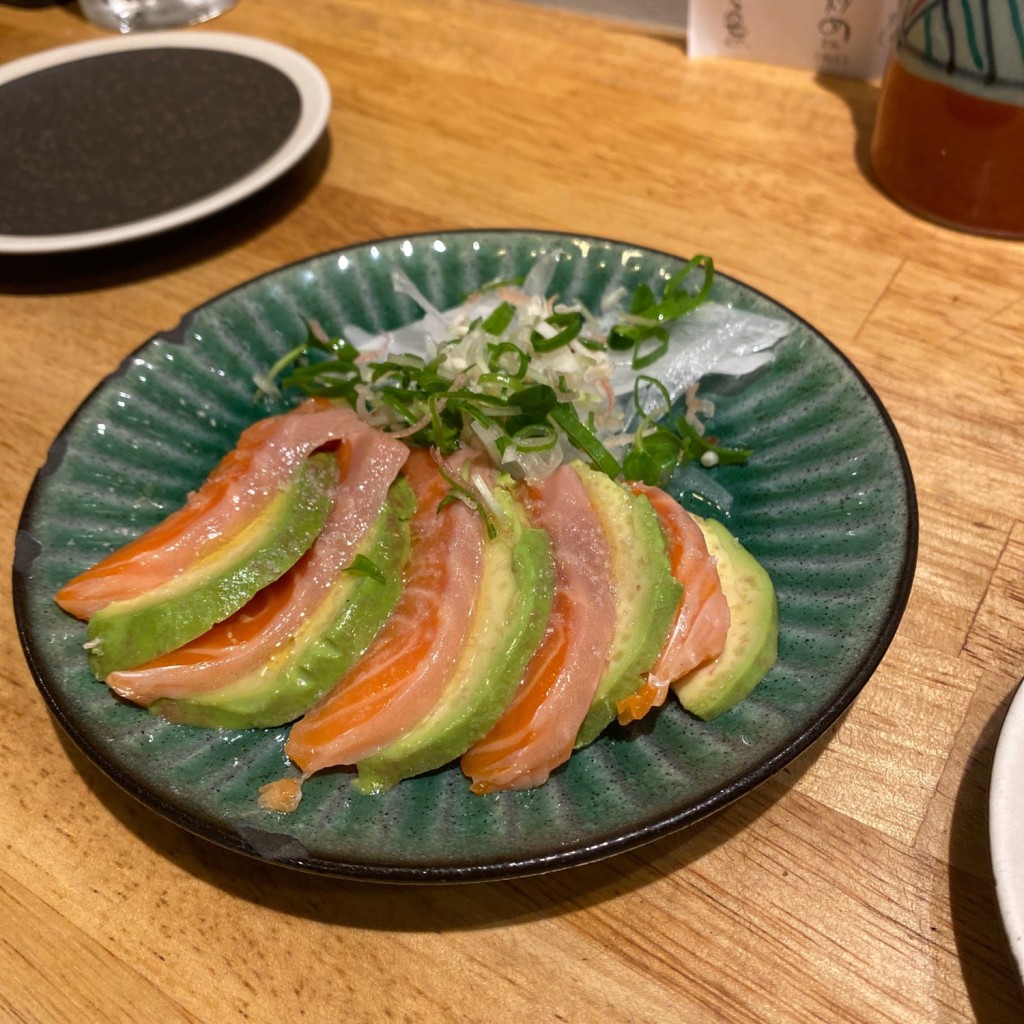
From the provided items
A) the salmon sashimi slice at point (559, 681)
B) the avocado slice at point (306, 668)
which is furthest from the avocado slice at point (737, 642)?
the avocado slice at point (306, 668)

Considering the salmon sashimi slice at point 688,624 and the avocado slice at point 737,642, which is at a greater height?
the salmon sashimi slice at point 688,624

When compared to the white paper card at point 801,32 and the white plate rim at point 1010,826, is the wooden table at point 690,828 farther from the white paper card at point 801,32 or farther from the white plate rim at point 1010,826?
the white paper card at point 801,32

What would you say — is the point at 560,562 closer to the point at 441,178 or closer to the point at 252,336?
the point at 252,336

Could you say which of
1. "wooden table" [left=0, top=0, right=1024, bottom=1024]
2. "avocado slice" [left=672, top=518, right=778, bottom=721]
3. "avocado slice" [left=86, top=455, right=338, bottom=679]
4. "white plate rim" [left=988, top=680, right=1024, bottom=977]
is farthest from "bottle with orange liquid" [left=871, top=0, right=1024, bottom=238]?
"avocado slice" [left=86, top=455, right=338, bottom=679]

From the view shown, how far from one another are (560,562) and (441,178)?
1.63 m

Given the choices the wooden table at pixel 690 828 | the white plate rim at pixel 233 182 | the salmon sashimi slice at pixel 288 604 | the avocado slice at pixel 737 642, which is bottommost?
the wooden table at pixel 690 828

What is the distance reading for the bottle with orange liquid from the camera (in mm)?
1836

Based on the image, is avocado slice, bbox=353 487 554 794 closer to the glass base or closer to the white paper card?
the white paper card

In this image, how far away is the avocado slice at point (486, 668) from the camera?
47.1 inches

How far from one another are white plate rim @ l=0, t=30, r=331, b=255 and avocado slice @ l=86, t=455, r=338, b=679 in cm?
113

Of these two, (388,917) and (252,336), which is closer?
(388,917)

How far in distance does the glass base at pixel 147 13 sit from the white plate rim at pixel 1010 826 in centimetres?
363

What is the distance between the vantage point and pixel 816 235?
2.28 metres

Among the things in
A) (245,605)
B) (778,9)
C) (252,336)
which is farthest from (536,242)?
(778,9)
